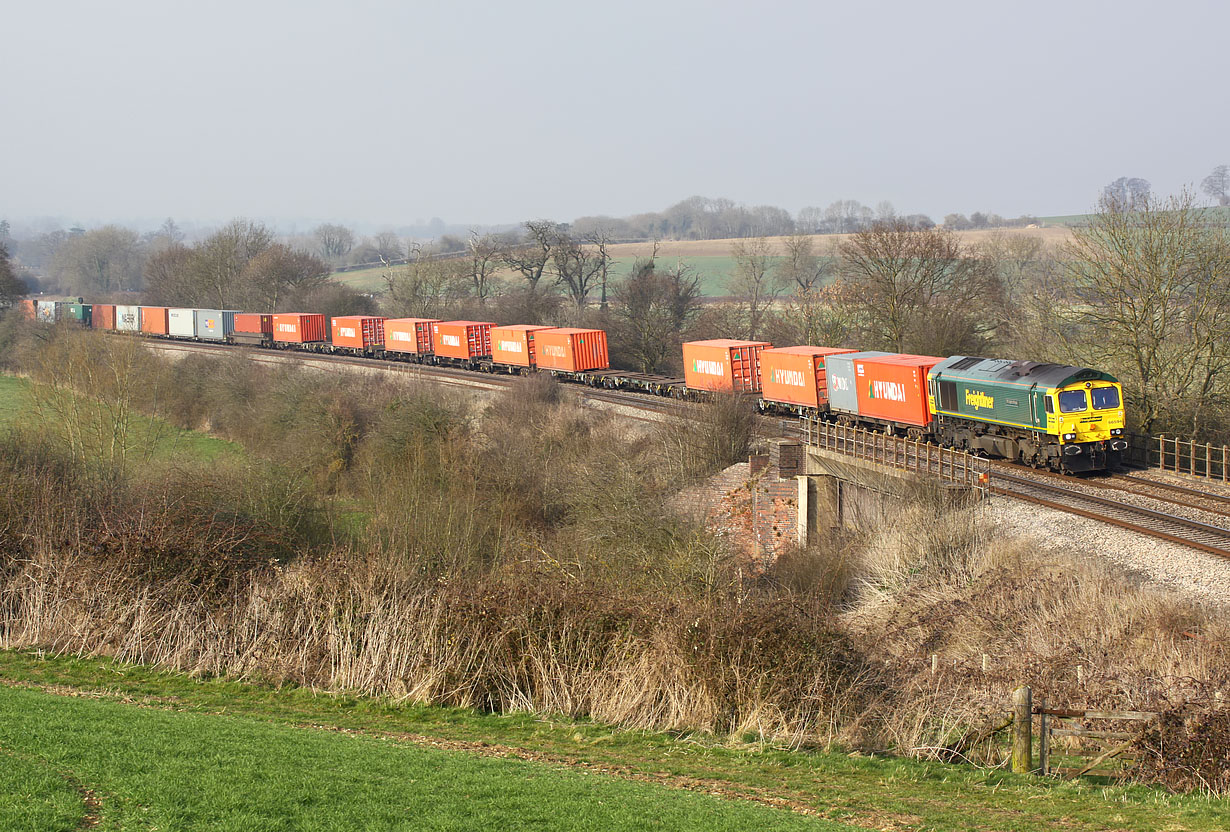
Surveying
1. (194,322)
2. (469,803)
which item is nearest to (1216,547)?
(469,803)

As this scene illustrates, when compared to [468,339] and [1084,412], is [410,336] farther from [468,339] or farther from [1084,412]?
[1084,412]

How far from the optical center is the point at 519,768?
9305 millimetres

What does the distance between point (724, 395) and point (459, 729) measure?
23.0 metres

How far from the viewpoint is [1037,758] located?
11984 mm

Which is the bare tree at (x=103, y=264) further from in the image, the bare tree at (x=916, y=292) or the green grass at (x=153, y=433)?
the bare tree at (x=916, y=292)

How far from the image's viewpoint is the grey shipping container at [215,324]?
71312mm

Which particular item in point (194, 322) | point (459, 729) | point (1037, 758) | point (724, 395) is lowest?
point (1037, 758)

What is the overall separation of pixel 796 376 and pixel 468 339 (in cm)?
2346

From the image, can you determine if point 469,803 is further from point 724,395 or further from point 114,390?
point 114,390

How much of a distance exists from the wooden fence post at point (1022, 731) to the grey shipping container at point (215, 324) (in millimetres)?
69150

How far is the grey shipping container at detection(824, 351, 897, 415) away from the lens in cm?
3334

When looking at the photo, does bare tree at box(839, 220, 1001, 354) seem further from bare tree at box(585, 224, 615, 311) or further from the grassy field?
the grassy field

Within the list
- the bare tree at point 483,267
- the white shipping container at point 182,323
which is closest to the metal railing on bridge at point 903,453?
the bare tree at point 483,267

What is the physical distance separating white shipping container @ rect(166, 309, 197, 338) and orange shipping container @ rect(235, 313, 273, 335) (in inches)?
184
